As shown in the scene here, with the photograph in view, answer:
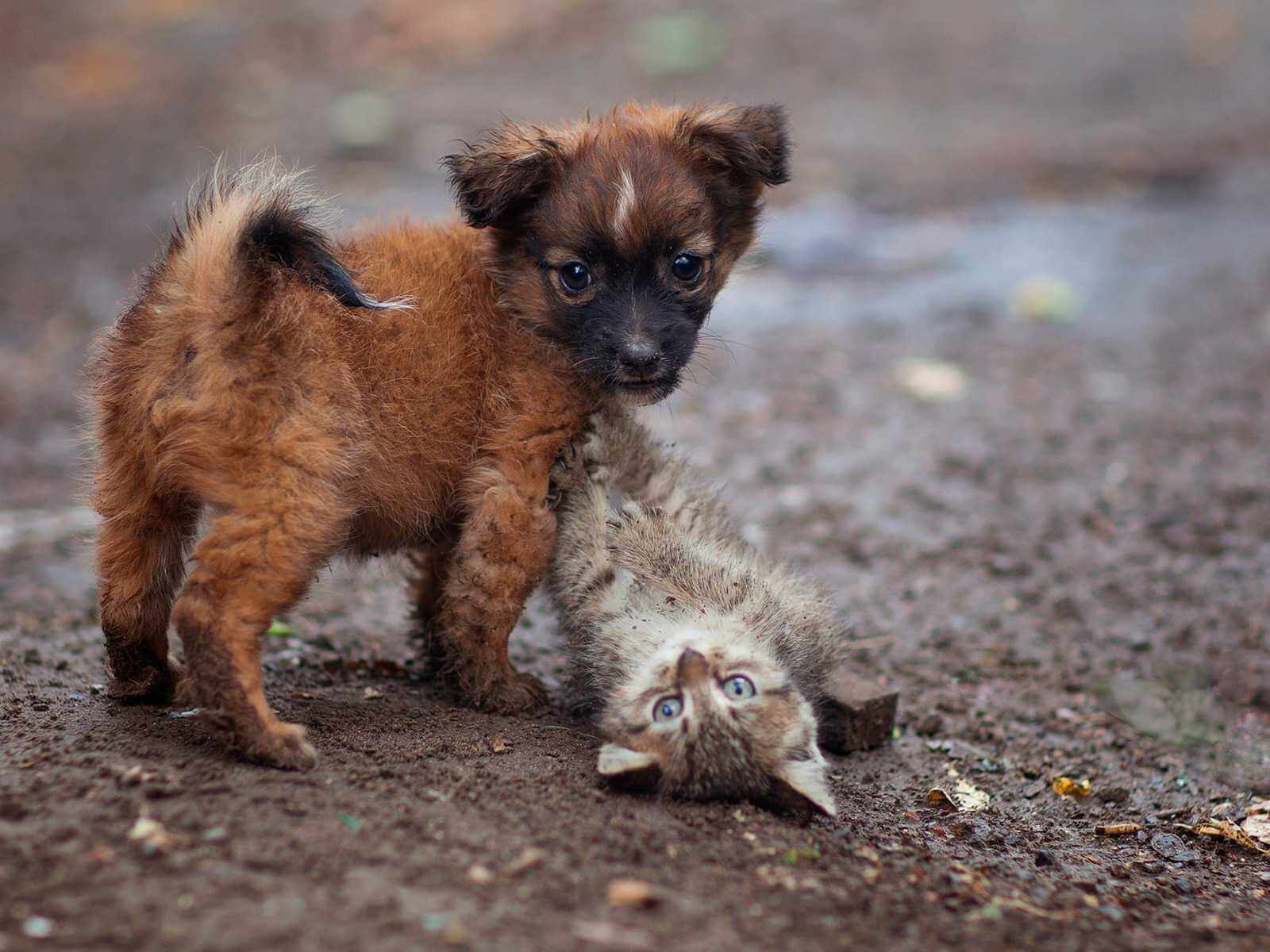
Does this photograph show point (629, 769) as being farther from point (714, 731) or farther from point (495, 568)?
point (495, 568)

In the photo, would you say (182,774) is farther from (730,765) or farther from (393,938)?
(730,765)

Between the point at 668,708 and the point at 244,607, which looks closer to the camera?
the point at 244,607

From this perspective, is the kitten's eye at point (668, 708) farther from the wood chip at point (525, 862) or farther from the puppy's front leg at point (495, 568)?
the wood chip at point (525, 862)

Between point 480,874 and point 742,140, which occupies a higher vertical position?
point 742,140

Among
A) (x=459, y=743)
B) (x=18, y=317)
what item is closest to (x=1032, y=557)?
(x=459, y=743)

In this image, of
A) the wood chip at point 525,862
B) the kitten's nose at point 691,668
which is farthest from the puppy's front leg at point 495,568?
the wood chip at point 525,862

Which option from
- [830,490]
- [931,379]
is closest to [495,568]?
[830,490]
